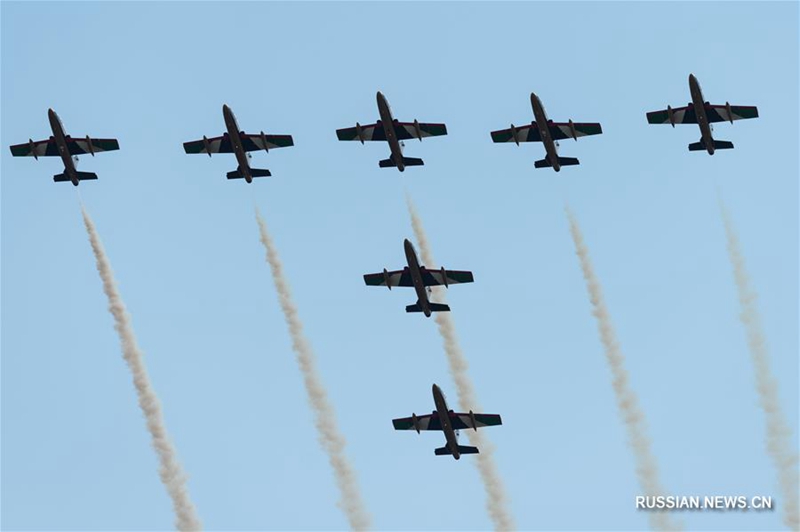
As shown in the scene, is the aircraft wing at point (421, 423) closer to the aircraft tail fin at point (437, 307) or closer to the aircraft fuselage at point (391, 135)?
the aircraft tail fin at point (437, 307)

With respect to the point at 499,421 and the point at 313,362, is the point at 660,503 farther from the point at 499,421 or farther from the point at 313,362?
the point at 313,362

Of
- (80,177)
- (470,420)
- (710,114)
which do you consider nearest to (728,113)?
(710,114)

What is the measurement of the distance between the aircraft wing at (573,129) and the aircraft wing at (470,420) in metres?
18.3

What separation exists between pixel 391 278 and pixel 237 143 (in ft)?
42.9

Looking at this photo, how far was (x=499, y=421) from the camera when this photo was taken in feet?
348

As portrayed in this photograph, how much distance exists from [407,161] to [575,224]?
1145 cm

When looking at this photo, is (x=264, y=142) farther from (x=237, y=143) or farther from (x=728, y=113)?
(x=728, y=113)

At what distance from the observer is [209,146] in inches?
4478

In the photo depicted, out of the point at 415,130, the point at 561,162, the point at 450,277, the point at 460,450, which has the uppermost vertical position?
the point at 415,130

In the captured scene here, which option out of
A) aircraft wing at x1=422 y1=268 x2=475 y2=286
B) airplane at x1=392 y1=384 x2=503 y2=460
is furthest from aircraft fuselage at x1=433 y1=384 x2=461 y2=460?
aircraft wing at x1=422 y1=268 x2=475 y2=286

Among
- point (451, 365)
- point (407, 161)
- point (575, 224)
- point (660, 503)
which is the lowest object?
point (660, 503)

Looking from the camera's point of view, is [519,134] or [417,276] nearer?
[417,276]

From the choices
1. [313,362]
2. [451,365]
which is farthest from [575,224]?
[313,362]

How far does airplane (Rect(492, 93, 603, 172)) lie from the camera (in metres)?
107
